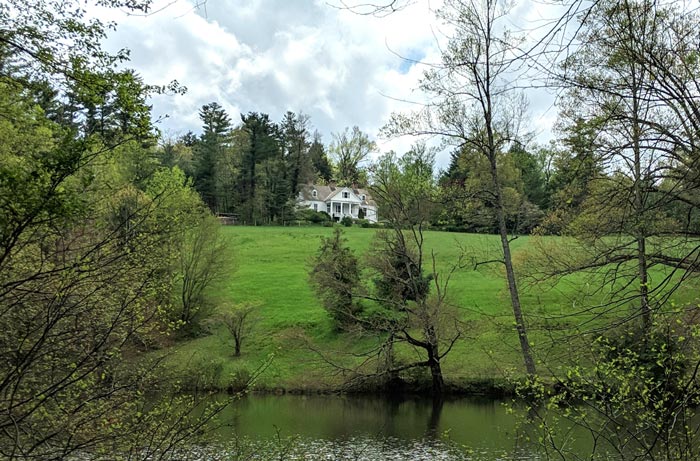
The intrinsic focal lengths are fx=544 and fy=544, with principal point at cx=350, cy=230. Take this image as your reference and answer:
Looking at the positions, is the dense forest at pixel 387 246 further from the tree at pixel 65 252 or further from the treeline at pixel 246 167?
the treeline at pixel 246 167

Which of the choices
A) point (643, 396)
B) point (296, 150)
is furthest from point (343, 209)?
point (643, 396)

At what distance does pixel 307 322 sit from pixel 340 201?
4532cm

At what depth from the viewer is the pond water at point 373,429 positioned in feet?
42.5

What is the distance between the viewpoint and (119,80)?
4.32 m

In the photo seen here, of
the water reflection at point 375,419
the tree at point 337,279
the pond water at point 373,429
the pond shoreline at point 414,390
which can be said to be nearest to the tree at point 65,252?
the pond water at point 373,429

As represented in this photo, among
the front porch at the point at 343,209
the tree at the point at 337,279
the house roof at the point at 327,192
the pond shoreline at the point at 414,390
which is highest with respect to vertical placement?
the house roof at the point at 327,192

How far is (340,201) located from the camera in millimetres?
72812

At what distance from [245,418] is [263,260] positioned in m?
21.8

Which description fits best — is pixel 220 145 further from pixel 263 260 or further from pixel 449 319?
pixel 449 319

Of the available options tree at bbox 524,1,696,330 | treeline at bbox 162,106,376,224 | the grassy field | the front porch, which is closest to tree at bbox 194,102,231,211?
treeline at bbox 162,106,376,224

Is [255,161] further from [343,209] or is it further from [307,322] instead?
[307,322]

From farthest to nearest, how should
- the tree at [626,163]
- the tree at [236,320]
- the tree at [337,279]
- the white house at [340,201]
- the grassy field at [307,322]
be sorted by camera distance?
the white house at [340,201] → the tree at [236,320] → the tree at [337,279] → the grassy field at [307,322] → the tree at [626,163]

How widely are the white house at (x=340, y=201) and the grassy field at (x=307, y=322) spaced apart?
28.9 metres

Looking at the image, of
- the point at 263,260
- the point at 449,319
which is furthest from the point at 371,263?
the point at 263,260
